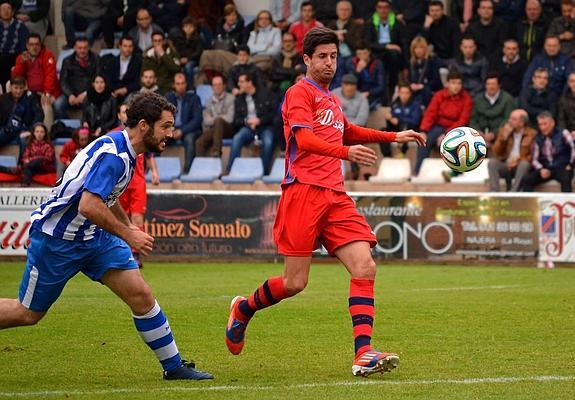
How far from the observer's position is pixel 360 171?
22.2 meters

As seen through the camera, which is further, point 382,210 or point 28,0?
point 28,0

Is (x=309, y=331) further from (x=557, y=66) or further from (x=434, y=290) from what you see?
(x=557, y=66)

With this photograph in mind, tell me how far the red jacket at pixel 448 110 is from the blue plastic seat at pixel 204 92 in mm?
4781

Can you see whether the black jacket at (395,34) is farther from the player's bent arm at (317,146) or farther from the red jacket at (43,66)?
the player's bent arm at (317,146)

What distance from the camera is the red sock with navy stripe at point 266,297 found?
343 inches

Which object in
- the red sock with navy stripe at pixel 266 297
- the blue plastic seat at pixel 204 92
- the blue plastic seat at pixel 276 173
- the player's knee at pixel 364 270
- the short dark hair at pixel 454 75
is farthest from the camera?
the blue plastic seat at pixel 204 92

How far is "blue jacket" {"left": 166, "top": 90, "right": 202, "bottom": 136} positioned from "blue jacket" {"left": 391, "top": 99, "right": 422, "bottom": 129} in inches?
149

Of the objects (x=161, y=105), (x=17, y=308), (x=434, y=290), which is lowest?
(x=434, y=290)

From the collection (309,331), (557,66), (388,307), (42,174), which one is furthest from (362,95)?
(309,331)

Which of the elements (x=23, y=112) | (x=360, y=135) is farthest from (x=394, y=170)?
(x=360, y=135)

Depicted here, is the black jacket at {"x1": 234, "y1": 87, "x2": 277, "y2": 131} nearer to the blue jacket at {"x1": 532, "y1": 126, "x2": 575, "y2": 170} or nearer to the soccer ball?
the blue jacket at {"x1": 532, "y1": 126, "x2": 575, "y2": 170}

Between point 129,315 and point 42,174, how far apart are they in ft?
34.9

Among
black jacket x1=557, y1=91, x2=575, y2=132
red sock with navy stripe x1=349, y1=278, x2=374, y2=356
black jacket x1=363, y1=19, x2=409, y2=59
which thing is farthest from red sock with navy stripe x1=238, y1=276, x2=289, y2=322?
black jacket x1=363, y1=19, x2=409, y2=59

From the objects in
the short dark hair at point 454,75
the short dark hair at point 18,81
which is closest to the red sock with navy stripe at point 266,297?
the short dark hair at point 454,75
